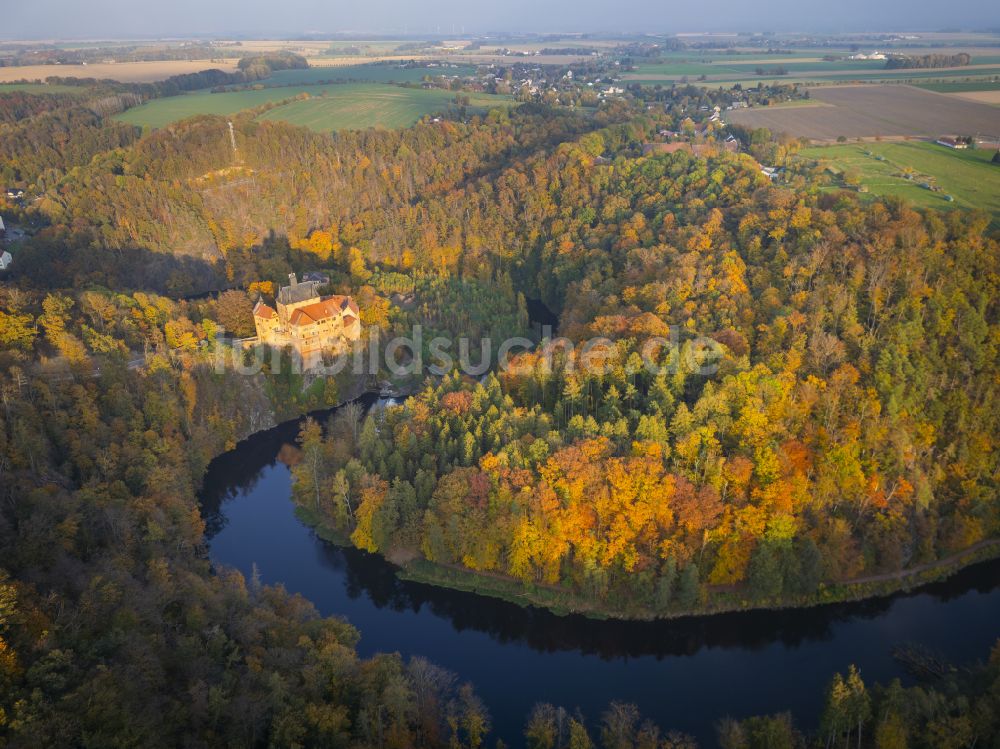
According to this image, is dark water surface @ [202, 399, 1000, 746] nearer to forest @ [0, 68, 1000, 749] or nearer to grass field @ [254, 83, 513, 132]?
forest @ [0, 68, 1000, 749]

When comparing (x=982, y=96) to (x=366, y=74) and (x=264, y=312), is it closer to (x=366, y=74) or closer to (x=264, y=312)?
(x=264, y=312)

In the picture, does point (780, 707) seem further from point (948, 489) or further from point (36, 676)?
point (36, 676)

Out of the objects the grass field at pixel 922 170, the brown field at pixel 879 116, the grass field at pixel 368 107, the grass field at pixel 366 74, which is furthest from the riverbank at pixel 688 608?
the grass field at pixel 366 74

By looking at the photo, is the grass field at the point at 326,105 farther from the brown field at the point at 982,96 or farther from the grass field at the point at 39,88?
the brown field at the point at 982,96

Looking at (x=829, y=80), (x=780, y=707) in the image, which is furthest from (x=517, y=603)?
(x=829, y=80)

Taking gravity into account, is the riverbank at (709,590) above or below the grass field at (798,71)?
below

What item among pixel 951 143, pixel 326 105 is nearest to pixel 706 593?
pixel 951 143
